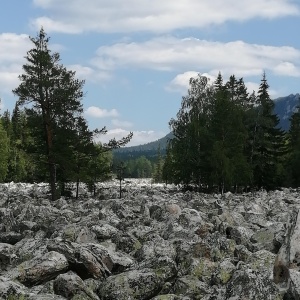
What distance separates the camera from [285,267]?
738 centimetres

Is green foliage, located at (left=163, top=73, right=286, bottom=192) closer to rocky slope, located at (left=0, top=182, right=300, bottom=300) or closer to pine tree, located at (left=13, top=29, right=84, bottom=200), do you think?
pine tree, located at (left=13, top=29, right=84, bottom=200)

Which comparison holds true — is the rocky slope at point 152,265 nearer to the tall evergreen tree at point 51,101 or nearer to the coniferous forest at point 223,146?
the tall evergreen tree at point 51,101

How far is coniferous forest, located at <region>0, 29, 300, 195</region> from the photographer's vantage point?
31.7 meters

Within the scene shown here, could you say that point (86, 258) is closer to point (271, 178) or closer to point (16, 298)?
point (16, 298)

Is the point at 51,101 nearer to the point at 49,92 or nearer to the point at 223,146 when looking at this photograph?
the point at 49,92


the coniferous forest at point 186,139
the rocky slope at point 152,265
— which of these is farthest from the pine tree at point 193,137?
the rocky slope at point 152,265

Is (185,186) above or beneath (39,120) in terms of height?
beneath

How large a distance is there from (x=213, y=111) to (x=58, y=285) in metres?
43.0

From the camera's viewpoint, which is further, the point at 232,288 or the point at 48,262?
the point at 48,262

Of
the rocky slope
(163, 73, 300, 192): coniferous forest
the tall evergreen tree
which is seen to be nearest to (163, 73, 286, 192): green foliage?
(163, 73, 300, 192): coniferous forest

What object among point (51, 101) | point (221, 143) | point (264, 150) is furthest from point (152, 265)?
point (264, 150)

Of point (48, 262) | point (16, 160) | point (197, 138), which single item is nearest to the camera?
point (48, 262)

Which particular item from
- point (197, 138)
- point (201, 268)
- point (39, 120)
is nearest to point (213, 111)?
point (197, 138)

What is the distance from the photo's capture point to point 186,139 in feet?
165
